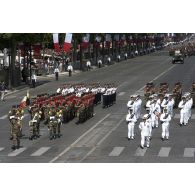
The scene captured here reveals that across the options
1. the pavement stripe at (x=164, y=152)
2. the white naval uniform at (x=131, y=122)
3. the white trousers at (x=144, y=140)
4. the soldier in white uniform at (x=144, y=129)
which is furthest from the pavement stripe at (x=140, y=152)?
the white naval uniform at (x=131, y=122)

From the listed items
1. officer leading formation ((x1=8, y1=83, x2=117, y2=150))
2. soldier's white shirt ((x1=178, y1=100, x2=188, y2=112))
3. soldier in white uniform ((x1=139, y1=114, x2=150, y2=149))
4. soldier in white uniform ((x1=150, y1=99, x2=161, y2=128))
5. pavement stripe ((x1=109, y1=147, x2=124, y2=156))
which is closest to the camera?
pavement stripe ((x1=109, y1=147, x2=124, y2=156))

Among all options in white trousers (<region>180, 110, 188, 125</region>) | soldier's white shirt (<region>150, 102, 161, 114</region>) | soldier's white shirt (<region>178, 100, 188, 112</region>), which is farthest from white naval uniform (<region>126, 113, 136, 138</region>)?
white trousers (<region>180, 110, 188, 125</region>)

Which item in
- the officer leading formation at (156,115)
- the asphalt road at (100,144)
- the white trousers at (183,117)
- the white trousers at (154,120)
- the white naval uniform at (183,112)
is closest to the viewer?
the asphalt road at (100,144)

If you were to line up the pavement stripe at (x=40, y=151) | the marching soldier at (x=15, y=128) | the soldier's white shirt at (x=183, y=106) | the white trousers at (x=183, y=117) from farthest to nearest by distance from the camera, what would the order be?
the white trousers at (x=183, y=117), the soldier's white shirt at (x=183, y=106), the marching soldier at (x=15, y=128), the pavement stripe at (x=40, y=151)

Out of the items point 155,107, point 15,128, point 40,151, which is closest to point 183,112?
point 155,107

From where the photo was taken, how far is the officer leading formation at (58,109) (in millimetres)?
37088

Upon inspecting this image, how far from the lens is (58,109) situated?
39.3 metres

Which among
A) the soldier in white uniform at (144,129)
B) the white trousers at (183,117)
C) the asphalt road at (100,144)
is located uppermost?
the soldier in white uniform at (144,129)

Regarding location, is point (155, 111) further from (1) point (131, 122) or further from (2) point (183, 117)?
(1) point (131, 122)

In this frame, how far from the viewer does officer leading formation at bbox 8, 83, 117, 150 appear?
37.1 meters

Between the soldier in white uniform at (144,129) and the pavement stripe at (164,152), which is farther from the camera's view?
the soldier in white uniform at (144,129)

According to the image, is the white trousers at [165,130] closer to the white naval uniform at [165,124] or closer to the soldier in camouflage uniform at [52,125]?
the white naval uniform at [165,124]

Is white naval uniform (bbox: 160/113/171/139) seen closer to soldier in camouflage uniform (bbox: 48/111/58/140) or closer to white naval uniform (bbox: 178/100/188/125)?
white naval uniform (bbox: 178/100/188/125)

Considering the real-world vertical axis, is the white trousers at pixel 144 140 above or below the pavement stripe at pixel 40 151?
above
